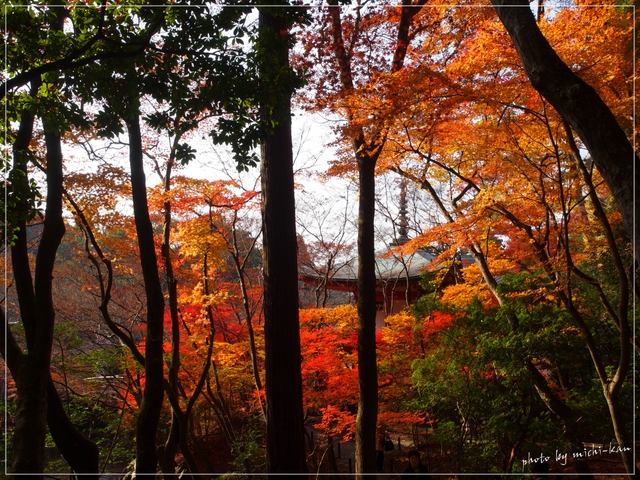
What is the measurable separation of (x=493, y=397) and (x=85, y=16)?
732cm

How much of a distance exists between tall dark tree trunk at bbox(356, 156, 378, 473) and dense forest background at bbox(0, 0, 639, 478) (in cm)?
3

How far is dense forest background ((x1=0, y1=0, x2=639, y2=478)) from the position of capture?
3.62 meters

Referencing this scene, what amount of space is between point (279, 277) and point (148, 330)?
1964 mm

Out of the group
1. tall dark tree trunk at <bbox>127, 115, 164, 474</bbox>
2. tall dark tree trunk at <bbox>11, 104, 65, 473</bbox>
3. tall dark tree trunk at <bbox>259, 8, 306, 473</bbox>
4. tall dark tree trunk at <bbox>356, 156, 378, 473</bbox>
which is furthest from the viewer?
tall dark tree trunk at <bbox>356, 156, 378, 473</bbox>

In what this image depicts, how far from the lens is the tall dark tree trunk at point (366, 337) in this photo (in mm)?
5582

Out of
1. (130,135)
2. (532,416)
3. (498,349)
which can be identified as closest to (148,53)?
(130,135)

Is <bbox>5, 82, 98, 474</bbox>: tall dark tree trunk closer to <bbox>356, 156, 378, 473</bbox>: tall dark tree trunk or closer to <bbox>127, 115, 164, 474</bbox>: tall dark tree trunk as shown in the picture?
<bbox>127, 115, 164, 474</bbox>: tall dark tree trunk

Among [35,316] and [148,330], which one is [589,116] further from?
[35,316]

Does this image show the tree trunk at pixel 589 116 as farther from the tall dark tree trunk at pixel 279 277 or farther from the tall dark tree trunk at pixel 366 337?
the tall dark tree trunk at pixel 366 337

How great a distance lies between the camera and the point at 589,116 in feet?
8.93

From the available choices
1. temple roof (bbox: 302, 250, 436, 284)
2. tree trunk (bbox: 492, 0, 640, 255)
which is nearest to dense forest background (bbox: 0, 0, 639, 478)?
tree trunk (bbox: 492, 0, 640, 255)

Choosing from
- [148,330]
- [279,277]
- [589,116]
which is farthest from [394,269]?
[589,116]

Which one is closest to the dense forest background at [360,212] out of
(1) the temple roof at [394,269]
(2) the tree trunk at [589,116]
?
(2) the tree trunk at [589,116]

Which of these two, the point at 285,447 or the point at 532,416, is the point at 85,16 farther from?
the point at 532,416
